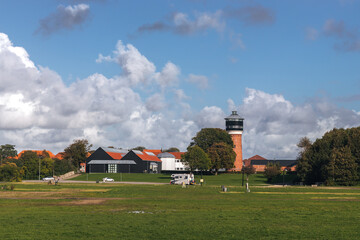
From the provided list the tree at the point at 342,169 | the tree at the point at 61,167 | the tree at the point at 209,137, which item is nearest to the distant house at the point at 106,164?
the tree at the point at 61,167

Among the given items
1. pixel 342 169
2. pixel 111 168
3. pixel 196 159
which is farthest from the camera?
pixel 111 168

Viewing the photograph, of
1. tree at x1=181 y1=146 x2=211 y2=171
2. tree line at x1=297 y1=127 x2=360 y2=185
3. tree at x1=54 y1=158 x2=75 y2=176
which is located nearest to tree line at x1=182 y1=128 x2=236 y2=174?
tree at x1=181 y1=146 x2=211 y2=171

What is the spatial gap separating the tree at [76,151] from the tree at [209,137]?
39.8 meters

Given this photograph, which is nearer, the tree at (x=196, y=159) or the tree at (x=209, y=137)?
the tree at (x=196, y=159)

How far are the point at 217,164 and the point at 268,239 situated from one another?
4842 inches

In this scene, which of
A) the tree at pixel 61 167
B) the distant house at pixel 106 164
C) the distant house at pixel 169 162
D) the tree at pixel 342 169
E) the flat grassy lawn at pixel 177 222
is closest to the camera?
the flat grassy lawn at pixel 177 222

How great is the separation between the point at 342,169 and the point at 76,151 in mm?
102397

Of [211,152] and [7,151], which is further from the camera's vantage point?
[7,151]

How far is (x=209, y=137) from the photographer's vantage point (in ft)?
531

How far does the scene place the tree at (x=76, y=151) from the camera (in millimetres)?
164250

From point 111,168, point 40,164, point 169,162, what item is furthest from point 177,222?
point 169,162

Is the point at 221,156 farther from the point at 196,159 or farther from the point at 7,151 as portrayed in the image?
the point at 7,151

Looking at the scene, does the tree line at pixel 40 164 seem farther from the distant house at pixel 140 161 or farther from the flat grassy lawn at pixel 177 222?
the flat grassy lawn at pixel 177 222

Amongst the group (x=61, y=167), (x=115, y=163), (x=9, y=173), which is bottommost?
(x=9, y=173)
